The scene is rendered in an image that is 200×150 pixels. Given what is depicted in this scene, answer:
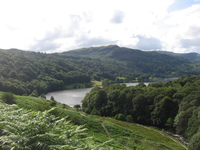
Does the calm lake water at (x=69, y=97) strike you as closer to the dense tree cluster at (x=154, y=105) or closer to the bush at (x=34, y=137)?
the dense tree cluster at (x=154, y=105)

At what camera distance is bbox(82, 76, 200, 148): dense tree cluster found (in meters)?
60.2

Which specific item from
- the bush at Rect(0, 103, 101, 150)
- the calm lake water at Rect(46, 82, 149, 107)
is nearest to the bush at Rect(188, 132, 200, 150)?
the bush at Rect(0, 103, 101, 150)

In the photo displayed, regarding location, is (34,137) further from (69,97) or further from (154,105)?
(69,97)

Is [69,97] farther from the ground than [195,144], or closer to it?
closer to it

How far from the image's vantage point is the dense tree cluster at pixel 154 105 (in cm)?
6019

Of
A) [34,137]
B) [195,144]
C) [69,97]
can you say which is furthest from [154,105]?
[34,137]

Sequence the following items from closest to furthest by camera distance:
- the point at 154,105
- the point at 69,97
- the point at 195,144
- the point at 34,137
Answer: the point at 34,137 < the point at 195,144 < the point at 154,105 < the point at 69,97

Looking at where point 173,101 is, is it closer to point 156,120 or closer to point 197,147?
point 156,120

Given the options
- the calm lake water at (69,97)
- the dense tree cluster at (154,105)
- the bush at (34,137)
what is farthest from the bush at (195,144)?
the calm lake water at (69,97)

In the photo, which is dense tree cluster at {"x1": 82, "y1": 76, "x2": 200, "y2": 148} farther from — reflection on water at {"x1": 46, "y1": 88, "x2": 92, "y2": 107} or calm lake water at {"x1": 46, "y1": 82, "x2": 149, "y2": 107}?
reflection on water at {"x1": 46, "y1": 88, "x2": 92, "y2": 107}

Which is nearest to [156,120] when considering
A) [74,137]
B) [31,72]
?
[74,137]

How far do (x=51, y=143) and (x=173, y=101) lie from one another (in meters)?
73.9

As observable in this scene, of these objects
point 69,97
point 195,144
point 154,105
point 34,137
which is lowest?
point 69,97

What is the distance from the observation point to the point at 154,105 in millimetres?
78688
